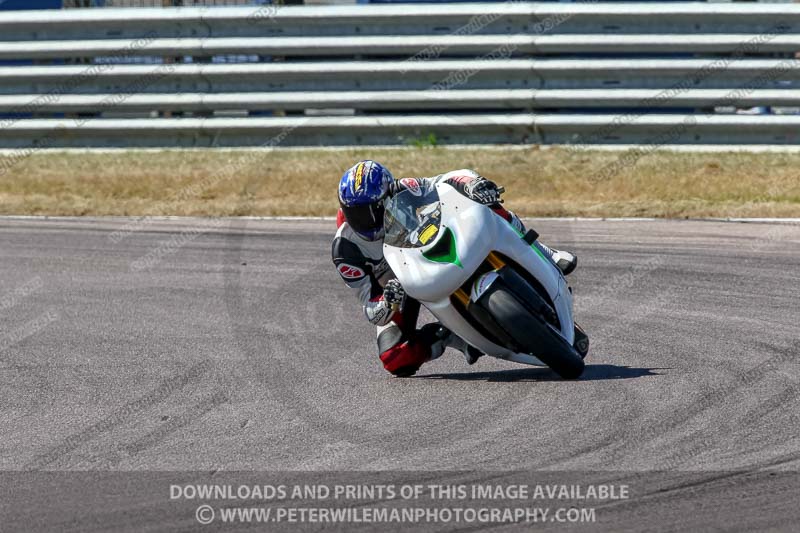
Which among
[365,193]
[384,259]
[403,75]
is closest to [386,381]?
[384,259]

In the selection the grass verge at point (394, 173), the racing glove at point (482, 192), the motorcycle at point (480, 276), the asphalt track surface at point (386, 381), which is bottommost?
the grass verge at point (394, 173)

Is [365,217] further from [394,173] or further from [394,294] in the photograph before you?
[394,173]

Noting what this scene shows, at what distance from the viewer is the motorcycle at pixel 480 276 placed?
22.3 ft

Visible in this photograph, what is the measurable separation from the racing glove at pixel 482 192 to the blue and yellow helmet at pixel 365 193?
1.59 feet

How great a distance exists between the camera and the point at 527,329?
6.68m

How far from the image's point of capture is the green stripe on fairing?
683cm

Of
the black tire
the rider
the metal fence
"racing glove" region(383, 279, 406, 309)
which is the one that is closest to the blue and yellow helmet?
the rider

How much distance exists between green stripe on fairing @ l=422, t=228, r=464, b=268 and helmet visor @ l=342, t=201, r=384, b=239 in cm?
49

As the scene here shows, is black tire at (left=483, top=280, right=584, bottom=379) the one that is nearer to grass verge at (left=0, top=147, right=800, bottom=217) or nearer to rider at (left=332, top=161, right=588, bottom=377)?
rider at (left=332, top=161, right=588, bottom=377)

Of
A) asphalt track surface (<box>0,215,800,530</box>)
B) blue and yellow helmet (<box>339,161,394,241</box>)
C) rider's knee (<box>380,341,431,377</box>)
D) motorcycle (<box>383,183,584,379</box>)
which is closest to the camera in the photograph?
asphalt track surface (<box>0,215,800,530</box>)

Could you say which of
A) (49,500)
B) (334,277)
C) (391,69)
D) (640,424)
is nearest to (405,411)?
(640,424)

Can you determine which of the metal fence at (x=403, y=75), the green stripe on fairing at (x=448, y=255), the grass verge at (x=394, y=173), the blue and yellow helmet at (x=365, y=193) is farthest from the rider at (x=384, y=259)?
the metal fence at (x=403, y=75)

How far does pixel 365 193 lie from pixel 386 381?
1.22 meters

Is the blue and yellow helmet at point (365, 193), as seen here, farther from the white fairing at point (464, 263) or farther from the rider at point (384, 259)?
the white fairing at point (464, 263)
